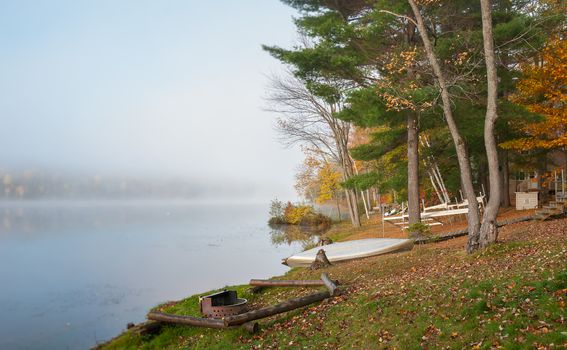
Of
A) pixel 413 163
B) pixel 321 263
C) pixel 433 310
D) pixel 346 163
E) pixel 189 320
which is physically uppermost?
pixel 346 163

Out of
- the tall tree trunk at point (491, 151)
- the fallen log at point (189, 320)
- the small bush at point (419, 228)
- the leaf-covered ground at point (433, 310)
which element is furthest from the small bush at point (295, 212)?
the fallen log at point (189, 320)

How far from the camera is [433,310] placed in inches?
277

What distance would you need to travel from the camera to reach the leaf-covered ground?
5.87m

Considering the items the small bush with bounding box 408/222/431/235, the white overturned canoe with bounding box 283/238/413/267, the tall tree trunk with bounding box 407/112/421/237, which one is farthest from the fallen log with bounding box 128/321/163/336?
the tall tree trunk with bounding box 407/112/421/237

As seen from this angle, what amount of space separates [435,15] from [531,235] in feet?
25.4

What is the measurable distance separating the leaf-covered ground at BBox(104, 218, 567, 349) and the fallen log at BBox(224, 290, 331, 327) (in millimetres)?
168

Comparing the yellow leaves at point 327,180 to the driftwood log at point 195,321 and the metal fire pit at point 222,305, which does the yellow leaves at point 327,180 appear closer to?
the metal fire pit at point 222,305

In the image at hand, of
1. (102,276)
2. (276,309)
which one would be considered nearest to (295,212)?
(102,276)

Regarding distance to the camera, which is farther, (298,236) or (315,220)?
(315,220)

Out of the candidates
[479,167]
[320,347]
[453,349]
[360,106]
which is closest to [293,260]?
[360,106]

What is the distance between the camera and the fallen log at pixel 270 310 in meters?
8.48

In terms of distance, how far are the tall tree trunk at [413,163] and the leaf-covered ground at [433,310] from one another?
5635 mm

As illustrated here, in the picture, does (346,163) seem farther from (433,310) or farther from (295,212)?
(433,310)

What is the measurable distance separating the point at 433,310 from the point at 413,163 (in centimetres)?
1024
